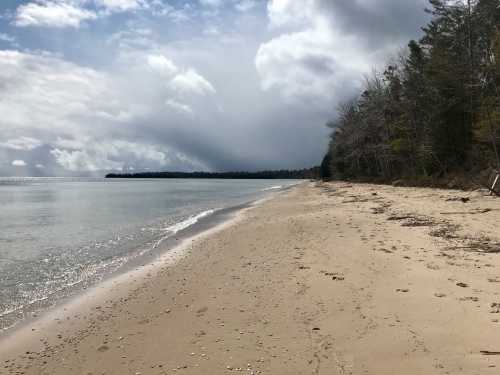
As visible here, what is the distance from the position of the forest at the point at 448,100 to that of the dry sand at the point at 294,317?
17505mm

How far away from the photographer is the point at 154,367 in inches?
154

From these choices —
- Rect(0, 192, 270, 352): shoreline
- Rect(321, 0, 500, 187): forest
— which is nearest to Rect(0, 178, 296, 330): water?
Rect(0, 192, 270, 352): shoreline

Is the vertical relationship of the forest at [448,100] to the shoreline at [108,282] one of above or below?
above

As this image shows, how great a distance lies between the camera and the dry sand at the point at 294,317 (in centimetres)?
384

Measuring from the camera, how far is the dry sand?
384cm

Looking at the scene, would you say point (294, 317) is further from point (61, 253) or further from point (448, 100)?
point (448, 100)

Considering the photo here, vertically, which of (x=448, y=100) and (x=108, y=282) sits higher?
(x=448, y=100)

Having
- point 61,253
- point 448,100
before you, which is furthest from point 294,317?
point 448,100

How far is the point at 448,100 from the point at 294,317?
3427 cm

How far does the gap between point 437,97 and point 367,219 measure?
86.1 feet

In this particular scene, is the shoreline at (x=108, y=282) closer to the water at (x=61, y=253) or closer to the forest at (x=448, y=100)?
the water at (x=61, y=253)

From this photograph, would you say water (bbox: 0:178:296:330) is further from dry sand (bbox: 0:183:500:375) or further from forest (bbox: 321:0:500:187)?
forest (bbox: 321:0:500:187)

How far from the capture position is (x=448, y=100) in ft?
108

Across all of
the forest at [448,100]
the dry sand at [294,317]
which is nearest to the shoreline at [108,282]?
the dry sand at [294,317]
